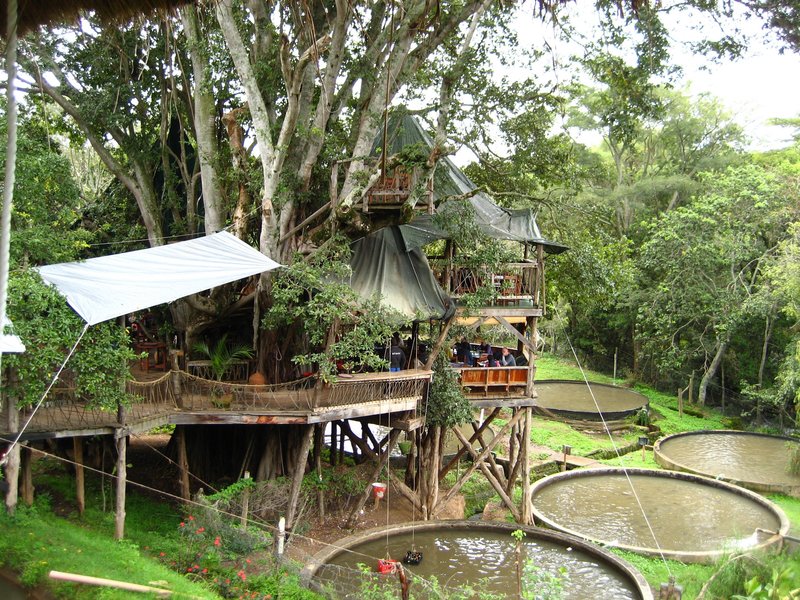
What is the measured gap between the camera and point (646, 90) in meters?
13.4

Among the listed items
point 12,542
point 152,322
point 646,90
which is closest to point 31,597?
point 12,542

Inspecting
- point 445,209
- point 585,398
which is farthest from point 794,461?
point 445,209

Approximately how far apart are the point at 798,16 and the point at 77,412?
13.2 m

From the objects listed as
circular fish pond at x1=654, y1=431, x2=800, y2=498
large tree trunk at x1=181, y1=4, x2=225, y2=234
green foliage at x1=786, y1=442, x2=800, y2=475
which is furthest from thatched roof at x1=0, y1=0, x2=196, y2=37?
green foliage at x1=786, y1=442, x2=800, y2=475

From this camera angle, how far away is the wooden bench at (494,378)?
14688 mm

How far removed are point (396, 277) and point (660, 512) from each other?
29.9ft

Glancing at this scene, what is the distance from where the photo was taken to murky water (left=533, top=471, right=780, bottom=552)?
14859 millimetres

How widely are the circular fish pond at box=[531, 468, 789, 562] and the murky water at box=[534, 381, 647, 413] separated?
311 inches

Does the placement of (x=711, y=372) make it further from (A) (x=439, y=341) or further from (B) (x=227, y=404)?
(B) (x=227, y=404)

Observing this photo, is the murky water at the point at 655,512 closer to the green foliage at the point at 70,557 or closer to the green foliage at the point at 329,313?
the green foliage at the point at 329,313

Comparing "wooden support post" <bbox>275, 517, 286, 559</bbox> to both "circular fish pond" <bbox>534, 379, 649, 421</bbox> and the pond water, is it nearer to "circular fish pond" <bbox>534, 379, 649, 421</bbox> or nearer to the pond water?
"circular fish pond" <bbox>534, 379, 649, 421</bbox>

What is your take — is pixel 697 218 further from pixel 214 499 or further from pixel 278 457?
pixel 214 499

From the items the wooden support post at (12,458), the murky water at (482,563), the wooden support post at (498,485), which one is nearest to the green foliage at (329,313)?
the murky water at (482,563)

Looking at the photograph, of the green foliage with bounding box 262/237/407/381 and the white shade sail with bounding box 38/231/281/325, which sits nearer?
the white shade sail with bounding box 38/231/281/325
